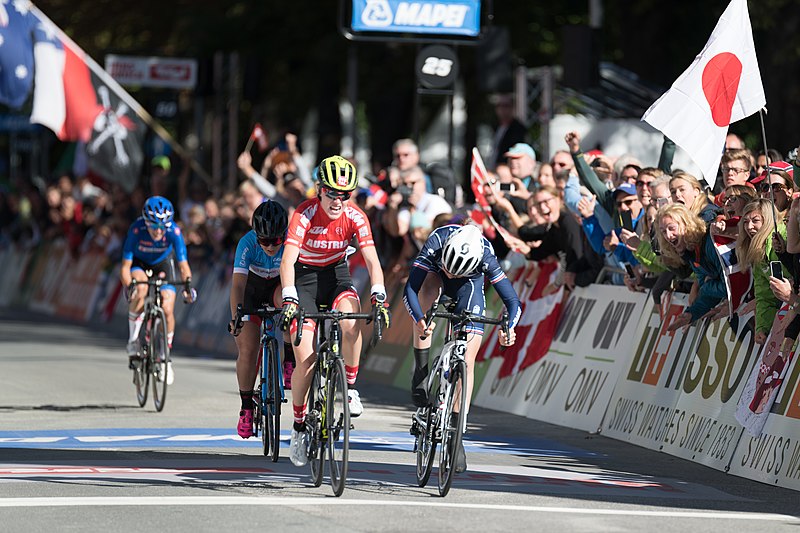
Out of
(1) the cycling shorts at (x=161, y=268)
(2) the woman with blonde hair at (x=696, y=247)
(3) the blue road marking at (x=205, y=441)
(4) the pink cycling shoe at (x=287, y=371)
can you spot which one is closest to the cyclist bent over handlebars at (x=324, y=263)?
(4) the pink cycling shoe at (x=287, y=371)

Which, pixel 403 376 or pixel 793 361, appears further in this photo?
pixel 403 376

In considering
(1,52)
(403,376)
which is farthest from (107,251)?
(403,376)

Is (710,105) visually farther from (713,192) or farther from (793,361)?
(713,192)

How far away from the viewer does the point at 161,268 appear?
58.2 feet

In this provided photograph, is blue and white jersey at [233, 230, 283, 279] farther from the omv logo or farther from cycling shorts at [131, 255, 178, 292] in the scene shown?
the omv logo

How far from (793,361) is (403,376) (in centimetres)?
807

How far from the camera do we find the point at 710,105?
1273cm

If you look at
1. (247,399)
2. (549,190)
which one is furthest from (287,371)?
(549,190)

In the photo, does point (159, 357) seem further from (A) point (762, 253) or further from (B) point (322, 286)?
(A) point (762, 253)

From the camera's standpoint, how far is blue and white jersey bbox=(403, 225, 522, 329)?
11383 mm

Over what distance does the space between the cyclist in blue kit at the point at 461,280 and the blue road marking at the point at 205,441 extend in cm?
210

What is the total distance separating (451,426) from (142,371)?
697 cm

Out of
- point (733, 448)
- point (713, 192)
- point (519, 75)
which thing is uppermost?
point (519, 75)

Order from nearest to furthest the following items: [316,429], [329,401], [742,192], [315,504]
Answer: [315,504]
[329,401]
[316,429]
[742,192]
